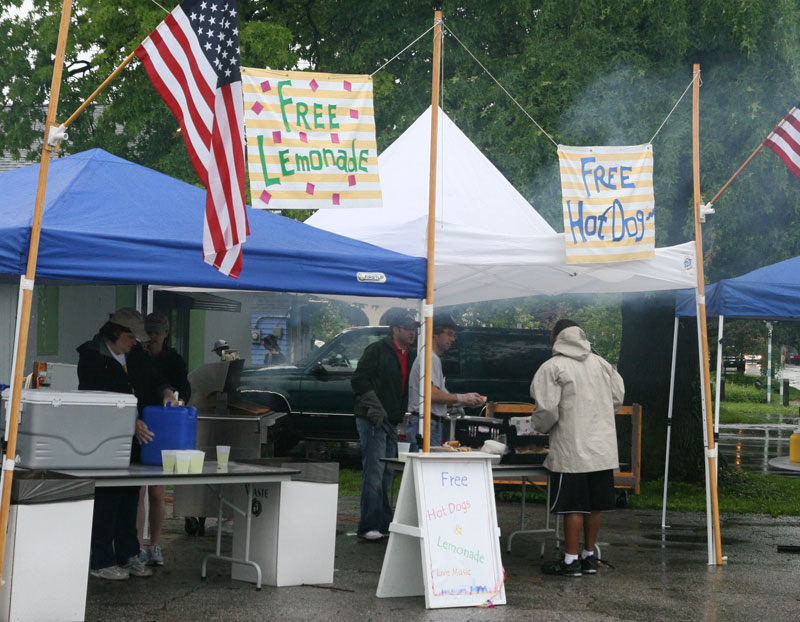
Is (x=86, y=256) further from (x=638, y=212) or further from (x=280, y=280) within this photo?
(x=638, y=212)

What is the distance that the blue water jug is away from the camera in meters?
7.28

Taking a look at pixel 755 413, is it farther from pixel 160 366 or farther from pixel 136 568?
pixel 136 568

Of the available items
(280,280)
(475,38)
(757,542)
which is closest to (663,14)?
(475,38)

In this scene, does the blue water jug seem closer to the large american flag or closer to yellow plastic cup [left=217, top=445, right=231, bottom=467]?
yellow plastic cup [left=217, top=445, right=231, bottom=467]

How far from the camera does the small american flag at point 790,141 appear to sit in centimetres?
934

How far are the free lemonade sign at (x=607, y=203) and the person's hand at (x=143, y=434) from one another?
3442 millimetres

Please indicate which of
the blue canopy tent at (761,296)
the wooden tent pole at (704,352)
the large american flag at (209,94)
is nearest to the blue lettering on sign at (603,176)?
the wooden tent pole at (704,352)

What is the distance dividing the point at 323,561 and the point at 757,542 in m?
4.81

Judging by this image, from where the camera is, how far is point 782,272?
1032 centimetres

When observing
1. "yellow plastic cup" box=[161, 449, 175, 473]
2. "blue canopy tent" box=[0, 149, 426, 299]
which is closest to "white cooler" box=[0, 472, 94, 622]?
"yellow plastic cup" box=[161, 449, 175, 473]

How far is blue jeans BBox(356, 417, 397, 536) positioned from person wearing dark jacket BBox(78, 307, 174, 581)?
226 centimetres

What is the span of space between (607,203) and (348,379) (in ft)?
24.5

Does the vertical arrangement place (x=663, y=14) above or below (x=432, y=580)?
above

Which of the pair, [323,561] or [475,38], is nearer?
[323,561]
